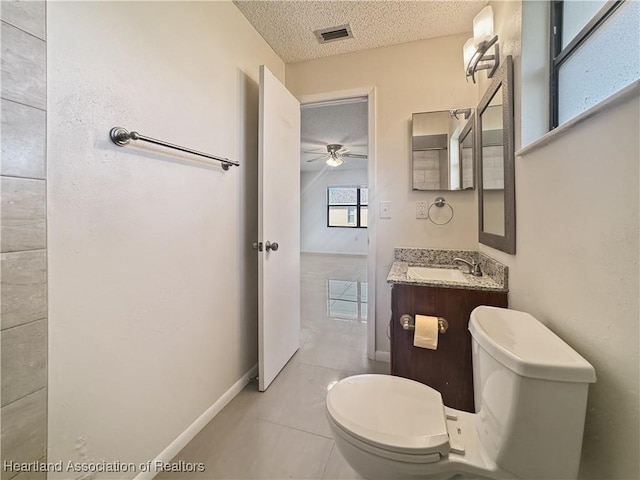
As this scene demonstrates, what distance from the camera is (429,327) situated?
1.29 m

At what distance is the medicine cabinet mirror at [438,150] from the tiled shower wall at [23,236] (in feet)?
6.36

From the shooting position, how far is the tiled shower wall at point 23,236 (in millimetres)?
706

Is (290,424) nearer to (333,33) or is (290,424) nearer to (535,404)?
(535,404)

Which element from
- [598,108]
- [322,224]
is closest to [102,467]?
[598,108]

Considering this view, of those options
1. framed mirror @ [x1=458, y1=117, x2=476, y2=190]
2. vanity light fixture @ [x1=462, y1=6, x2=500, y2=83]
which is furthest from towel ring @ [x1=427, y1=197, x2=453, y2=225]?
vanity light fixture @ [x1=462, y1=6, x2=500, y2=83]

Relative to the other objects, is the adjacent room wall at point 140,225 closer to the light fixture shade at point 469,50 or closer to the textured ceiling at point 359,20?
the textured ceiling at point 359,20

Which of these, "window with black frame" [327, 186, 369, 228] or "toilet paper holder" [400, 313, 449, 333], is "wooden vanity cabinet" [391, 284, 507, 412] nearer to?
"toilet paper holder" [400, 313, 449, 333]

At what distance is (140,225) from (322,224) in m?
6.52

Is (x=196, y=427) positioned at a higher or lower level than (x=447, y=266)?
lower

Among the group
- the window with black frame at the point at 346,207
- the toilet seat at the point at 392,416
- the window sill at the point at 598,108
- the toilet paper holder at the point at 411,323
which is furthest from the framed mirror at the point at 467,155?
the window with black frame at the point at 346,207

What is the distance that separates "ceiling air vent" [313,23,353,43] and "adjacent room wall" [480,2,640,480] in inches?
60.4

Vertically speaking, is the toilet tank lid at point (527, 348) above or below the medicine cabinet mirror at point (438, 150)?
below

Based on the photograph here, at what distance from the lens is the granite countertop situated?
1309mm

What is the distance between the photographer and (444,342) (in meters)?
1.33
